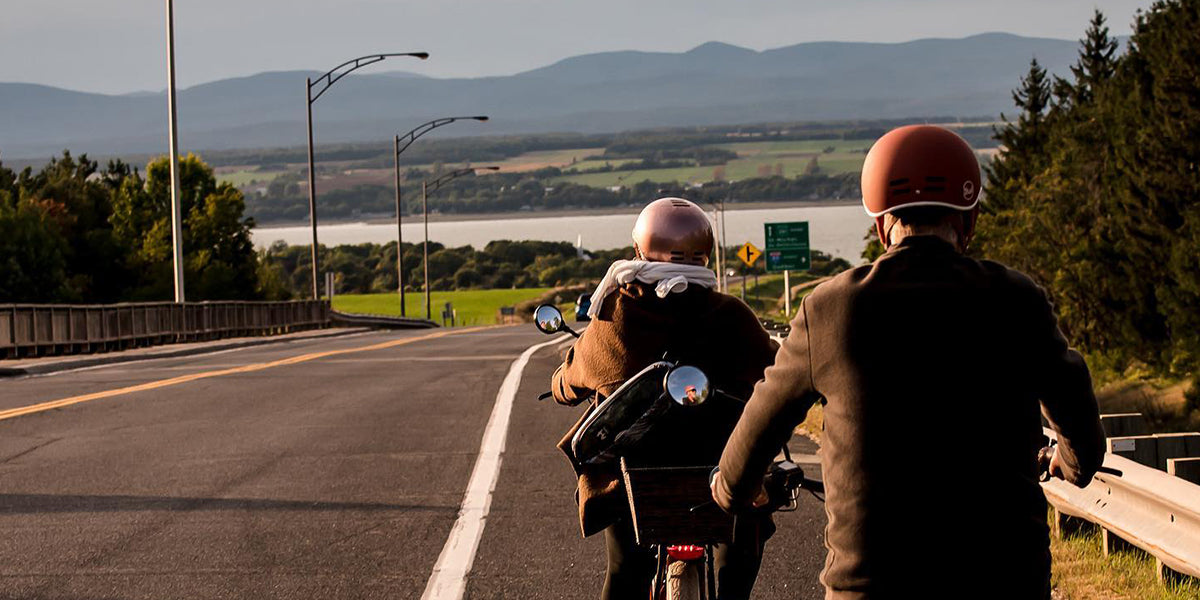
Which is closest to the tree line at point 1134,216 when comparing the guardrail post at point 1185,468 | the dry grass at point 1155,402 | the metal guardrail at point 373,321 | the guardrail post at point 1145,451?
the dry grass at point 1155,402

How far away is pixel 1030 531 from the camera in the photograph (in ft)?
11.5

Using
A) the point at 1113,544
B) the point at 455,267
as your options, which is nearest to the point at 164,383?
the point at 1113,544

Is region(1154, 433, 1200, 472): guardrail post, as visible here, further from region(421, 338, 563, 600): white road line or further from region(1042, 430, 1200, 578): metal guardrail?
region(421, 338, 563, 600): white road line

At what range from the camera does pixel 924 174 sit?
3.65 metres

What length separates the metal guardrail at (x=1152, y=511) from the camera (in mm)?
6457

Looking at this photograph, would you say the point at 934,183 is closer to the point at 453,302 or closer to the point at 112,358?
the point at 112,358

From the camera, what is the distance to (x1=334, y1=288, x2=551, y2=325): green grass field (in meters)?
124

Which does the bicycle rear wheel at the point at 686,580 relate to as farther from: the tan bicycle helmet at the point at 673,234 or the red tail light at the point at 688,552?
the tan bicycle helmet at the point at 673,234

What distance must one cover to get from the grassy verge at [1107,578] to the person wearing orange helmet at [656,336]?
10.1ft

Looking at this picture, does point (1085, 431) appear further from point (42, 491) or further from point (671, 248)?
point (42, 491)

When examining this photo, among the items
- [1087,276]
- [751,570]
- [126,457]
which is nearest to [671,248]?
[751,570]

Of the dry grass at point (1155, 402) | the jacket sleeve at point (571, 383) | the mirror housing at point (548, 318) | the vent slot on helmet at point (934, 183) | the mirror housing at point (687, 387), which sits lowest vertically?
the dry grass at point (1155, 402)

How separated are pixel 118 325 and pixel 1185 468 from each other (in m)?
30.6

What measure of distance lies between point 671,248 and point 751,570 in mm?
1083
